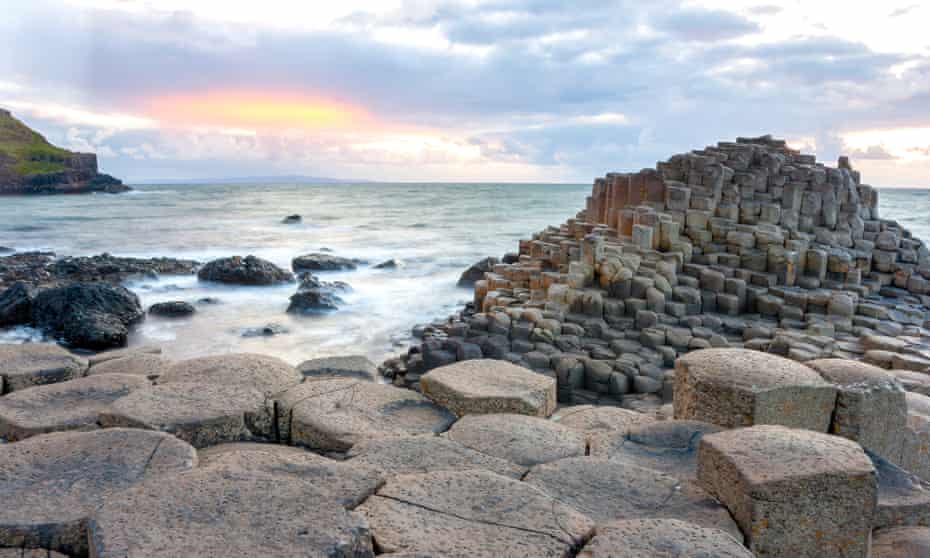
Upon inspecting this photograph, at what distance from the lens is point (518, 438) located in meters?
3.72

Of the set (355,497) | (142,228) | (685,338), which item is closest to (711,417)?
(355,497)

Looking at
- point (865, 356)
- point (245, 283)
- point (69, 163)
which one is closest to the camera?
point (865, 356)

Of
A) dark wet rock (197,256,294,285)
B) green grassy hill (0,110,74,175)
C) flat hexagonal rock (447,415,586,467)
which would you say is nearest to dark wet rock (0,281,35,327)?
dark wet rock (197,256,294,285)

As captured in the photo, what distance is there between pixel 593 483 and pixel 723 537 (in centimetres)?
77

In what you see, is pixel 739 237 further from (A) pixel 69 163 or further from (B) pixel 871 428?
(A) pixel 69 163

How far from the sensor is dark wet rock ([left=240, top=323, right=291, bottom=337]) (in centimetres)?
1296

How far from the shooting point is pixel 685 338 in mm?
9859

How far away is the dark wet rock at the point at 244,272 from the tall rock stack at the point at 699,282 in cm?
703

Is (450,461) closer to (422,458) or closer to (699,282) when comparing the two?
(422,458)

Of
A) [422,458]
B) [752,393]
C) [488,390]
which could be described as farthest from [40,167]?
[752,393]

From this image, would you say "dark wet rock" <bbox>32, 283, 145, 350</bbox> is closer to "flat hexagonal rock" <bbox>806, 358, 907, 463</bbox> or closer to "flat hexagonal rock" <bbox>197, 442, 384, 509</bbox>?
"flat hexagonal rock" <bbox>197, 442, 384, 509</bbox>

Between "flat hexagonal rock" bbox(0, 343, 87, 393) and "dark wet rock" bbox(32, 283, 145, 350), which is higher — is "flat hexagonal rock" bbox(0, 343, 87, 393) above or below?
above

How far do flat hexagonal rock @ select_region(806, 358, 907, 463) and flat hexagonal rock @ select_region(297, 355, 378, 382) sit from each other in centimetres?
351

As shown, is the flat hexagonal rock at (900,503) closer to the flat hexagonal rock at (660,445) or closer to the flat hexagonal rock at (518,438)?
the flat hexagonal rock at (660,445)
